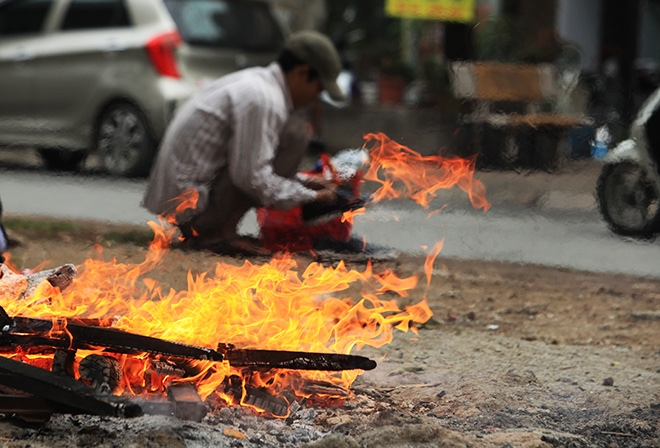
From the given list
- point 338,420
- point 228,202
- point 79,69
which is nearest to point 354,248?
point 228,202

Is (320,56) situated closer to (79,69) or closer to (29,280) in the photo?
(29,280)

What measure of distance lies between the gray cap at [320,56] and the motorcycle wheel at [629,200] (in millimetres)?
2638

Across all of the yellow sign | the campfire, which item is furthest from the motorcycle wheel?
the yellow sign

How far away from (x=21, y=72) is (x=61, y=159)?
37.5 inches

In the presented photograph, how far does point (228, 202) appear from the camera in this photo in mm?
4625

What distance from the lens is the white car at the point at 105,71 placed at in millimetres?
7934

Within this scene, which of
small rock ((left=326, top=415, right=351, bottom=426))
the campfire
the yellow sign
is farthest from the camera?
the yellow sign

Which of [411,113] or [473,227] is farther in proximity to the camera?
[411,113]

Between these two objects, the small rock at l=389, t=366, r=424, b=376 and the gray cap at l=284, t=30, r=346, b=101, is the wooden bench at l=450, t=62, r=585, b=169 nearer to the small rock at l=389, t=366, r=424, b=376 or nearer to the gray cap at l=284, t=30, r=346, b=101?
the gray cap at l=284, t=30, r=346, b=101

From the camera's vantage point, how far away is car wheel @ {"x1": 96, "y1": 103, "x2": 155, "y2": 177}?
7766 millimetres

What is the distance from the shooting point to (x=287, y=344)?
122 inches

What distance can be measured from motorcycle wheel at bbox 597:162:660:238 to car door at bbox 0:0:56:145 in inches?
217

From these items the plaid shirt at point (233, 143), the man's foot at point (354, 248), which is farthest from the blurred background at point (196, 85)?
the plaid shirt at point (233, 143)

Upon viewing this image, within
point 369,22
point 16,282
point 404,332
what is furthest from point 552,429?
point 369,22
